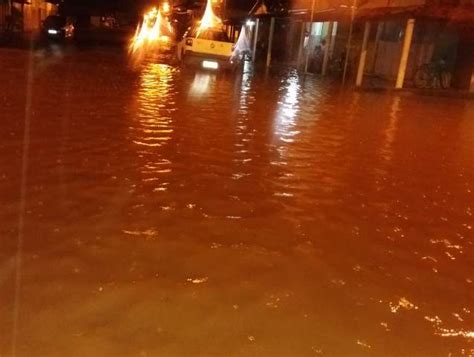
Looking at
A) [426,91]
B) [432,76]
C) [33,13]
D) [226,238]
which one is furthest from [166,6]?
[226,238]

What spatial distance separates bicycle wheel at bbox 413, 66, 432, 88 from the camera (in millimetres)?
22031

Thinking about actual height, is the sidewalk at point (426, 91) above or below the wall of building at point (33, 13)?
below

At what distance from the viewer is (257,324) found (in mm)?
3926

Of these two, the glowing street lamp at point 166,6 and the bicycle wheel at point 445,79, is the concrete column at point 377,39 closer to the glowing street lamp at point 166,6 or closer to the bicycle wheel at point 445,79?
the bicycle wheel at point 445,79

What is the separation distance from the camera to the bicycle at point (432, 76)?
72.3 feet

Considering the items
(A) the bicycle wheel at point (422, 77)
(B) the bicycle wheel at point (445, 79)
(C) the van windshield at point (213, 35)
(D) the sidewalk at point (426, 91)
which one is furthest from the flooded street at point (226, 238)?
(C) the van windshield at point (213, 35)

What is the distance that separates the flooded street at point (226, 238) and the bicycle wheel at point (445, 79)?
38.6 ft

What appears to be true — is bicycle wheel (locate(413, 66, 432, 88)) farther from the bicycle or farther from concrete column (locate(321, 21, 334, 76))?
concrete column (locate(321, 21, 334, 76))

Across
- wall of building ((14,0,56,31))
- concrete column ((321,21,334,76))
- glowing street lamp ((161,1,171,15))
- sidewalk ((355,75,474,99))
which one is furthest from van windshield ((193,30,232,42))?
glowing street lamp ((161,1,171,15))

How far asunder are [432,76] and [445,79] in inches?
24.2

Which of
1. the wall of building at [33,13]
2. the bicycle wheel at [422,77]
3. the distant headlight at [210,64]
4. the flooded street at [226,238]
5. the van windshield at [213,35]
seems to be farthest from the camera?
the wall of building at [33,13]

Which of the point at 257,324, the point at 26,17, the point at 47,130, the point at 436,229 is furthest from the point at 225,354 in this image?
the point at 26,17

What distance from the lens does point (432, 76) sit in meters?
22.1

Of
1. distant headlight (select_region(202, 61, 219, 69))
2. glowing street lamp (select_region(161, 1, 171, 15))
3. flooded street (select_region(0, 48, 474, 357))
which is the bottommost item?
flooded street (select_region(0, 48, 474, 357))
